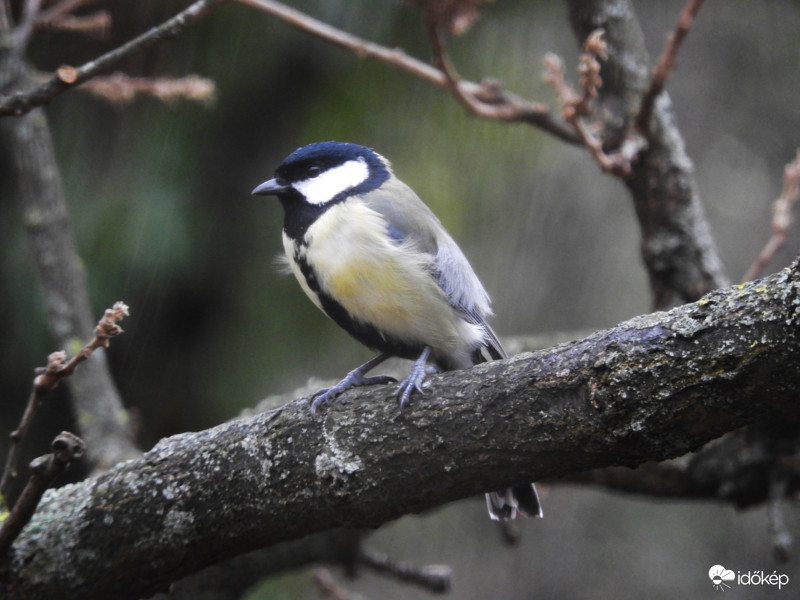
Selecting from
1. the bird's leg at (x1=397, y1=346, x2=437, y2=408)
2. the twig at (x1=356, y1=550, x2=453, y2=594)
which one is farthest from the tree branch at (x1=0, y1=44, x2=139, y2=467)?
the bird's leg at (x1=397, y1=346, x2=437, y2=408)

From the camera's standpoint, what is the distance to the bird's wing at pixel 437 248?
210 centimetres

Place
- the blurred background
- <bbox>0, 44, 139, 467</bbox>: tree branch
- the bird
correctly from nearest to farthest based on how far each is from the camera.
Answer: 1. the bird
2. <bbox>0, 44, 139, 467</bbox>: tree branch
3. the blurred background

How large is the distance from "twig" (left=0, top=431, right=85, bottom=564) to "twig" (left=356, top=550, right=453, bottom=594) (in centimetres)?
131

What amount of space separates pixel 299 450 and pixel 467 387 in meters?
0.37

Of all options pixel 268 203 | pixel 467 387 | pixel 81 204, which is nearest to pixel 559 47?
pixel 268 203

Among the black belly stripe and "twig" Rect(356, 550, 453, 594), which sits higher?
the black belly stripe

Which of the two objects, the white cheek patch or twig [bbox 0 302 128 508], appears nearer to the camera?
twig [bbox 0 302 128 508]

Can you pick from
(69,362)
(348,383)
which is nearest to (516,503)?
(348,383)

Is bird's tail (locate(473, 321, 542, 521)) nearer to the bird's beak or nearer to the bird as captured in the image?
the bird

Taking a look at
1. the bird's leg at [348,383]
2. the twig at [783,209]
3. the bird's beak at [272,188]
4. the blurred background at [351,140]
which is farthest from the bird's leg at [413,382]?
the blurred background at [351,140]

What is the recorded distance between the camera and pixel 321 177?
2268 millimetres

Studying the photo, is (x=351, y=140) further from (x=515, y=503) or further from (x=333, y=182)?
(x=515, y=503)

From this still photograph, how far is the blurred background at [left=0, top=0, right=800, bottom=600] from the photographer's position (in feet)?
9.79

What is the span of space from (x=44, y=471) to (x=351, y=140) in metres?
1.95
